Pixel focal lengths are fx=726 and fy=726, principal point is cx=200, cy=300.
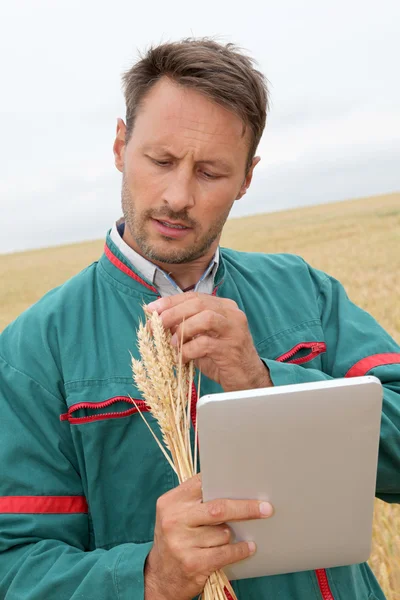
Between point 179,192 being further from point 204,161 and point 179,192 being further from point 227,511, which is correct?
point 227,511

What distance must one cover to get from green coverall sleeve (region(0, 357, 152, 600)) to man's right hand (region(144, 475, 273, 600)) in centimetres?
18

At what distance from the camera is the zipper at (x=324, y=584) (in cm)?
185

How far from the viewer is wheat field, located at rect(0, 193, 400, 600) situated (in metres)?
3.32

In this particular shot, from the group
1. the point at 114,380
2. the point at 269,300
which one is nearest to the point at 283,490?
the point at 114,380

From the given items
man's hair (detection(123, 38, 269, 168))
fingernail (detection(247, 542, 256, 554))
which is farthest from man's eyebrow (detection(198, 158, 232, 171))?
fingernail (detection(247, 542, 256, 554))

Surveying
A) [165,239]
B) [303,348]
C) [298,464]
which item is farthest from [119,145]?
[298,464]

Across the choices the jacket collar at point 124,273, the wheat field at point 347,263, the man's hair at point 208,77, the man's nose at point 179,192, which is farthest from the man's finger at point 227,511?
the wheat field at point 347,263

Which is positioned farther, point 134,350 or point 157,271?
point 157,271

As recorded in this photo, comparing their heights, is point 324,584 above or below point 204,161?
below

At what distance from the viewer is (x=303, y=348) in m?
2.03

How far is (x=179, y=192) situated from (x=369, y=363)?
0.71 metres

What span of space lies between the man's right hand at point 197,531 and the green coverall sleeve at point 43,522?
18 cm

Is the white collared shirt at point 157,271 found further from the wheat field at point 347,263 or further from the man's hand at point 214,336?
the wheat field at point 347,263

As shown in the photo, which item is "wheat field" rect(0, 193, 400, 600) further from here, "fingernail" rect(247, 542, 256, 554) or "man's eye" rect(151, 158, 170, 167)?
"man's eye" rect(151, 158, 170, 167)
